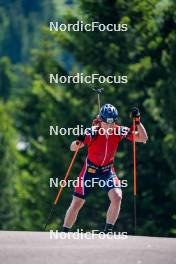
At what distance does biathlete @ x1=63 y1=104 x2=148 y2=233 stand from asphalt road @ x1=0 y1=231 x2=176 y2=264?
0.54 m

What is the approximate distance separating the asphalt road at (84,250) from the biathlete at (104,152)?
1.77ft

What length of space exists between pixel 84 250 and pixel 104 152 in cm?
208

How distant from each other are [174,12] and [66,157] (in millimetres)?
6288

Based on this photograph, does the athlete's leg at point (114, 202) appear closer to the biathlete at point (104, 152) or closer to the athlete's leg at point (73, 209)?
the biathlete at point (104, 152)

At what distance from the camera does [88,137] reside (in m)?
14.9

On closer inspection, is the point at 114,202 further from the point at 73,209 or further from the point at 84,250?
the point at 84,250

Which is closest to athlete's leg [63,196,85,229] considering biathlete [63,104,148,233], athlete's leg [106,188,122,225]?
biathlete [63,104,148,233]

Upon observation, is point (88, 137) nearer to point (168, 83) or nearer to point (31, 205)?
point (168, 83)

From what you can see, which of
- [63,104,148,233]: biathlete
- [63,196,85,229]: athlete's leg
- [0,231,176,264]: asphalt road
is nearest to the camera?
[0,231,176,264]: asphalt road

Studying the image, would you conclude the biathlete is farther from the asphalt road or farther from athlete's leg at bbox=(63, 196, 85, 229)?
the asphalt road

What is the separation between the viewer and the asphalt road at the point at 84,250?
1262 centimetres

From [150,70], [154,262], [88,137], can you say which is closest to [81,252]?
[154,262]

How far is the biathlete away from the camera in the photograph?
48.8 ft

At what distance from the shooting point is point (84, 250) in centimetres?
1333
